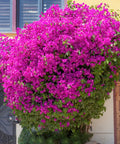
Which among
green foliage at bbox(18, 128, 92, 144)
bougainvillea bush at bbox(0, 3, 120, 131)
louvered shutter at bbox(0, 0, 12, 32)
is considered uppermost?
louvered shutter at bbox(0, 0, 12, 32)

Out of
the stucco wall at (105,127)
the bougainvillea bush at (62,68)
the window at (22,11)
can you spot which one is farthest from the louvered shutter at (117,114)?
the window at (22,11)

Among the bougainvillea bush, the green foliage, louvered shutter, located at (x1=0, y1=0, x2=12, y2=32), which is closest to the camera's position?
the bougainvillea bush

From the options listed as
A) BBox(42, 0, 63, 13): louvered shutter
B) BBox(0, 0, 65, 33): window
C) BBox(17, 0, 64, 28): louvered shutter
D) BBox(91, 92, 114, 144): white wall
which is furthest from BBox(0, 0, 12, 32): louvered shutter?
BBox(91, 92, 114, 144): white wall

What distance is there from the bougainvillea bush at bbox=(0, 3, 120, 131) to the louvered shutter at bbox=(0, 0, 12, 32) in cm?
216

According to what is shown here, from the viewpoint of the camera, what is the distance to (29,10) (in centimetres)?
603

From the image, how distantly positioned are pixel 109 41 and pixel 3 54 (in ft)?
5.99

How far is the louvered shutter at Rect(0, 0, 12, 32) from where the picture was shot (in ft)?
19.6

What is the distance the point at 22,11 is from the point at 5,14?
424 millimetres

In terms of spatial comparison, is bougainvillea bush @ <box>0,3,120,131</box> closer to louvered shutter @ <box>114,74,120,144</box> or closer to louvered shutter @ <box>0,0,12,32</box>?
louvered shutter @ <box>114,74,120,144</box>

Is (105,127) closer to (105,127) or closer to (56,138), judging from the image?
(105,127)

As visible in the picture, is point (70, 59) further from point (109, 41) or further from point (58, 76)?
point (109, 41)

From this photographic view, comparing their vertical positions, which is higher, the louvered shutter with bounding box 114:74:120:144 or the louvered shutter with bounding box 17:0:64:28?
the louvered shutter with bounding box 17:0:64:28

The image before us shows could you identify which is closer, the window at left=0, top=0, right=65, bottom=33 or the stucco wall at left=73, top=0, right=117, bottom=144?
the stucco wall at left=73, top=0, right=117, bottom=144

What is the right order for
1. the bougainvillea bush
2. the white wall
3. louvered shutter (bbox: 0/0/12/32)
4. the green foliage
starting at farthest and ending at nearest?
louvered shutter (bbox: 0/0/12/32)
the white wall
the green foliage
the bougainvillea bush
